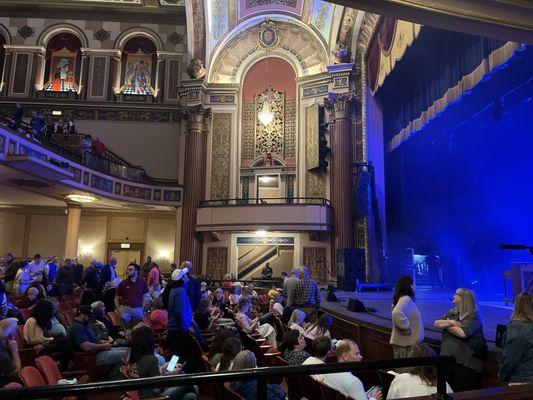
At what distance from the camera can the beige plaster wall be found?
18031 mm

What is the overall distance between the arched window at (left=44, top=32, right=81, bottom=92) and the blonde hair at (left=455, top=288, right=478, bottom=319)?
18.9m

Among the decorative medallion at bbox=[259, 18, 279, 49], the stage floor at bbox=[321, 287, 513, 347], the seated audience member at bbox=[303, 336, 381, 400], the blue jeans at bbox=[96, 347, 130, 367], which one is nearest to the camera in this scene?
the seated audience member at bbox=[303, 336, 381, 400]

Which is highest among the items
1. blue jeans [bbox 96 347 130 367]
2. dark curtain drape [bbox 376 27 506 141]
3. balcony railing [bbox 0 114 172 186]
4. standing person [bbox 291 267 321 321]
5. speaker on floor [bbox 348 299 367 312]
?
dark curtain drape [bbox 376 27 506 141]

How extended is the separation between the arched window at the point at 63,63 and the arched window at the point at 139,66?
2.07 meters

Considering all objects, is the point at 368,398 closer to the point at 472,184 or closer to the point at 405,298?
the point at 405,298

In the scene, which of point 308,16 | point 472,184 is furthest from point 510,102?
point 308,16

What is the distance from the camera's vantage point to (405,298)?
381 centimetres

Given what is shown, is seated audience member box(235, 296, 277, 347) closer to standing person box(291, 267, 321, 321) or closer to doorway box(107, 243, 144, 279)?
standing person box(291, 267, 321, 321)

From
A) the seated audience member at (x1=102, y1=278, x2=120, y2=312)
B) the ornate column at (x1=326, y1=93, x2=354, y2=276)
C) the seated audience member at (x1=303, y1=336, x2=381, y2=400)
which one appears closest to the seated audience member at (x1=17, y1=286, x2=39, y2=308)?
the seated audience member at (x1=102, y1=278, x2=120, y2=312)

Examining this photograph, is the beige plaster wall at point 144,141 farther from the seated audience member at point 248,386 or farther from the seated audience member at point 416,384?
the seated audience member at point 416,384

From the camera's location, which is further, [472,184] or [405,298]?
[472,184]

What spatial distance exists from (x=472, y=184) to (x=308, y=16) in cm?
953

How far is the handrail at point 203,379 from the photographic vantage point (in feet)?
4.57

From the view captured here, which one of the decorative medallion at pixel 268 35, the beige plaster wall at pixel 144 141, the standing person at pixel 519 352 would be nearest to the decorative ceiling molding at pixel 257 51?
the decorative medallion at pixel 268 35
